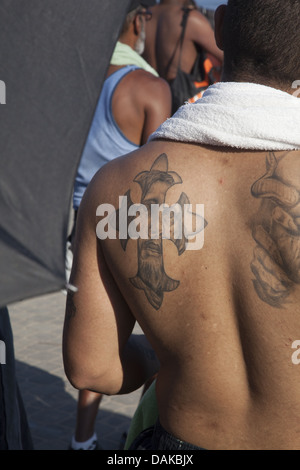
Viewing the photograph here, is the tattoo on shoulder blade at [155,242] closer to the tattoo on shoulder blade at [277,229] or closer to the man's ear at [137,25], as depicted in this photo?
the tattoo on shoulder blade at [277,229]

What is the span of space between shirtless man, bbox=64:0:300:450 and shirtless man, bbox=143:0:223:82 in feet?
11.4

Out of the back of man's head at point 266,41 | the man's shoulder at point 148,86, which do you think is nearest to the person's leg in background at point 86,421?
the man's shoulder at point 148,86

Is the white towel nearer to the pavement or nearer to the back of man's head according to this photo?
the back of man's head

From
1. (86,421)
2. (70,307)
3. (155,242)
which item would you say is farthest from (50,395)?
(155,242)

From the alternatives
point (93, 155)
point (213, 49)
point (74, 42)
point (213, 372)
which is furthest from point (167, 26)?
point (213, 372)

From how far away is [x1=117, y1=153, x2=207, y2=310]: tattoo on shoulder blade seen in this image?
1697 mm

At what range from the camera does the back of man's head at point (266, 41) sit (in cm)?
164

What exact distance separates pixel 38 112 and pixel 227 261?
654 mm

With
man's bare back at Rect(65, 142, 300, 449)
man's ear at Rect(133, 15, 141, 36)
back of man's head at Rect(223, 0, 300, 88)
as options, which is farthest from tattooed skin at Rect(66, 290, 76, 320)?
man's ear at Rect(133, 15, 141, 36)

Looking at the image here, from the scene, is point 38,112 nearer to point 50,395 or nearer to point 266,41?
point 266,41

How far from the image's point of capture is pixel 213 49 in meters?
5.16

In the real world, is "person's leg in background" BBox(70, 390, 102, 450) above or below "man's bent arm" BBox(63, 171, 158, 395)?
below

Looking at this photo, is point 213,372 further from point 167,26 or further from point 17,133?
point 167,26
